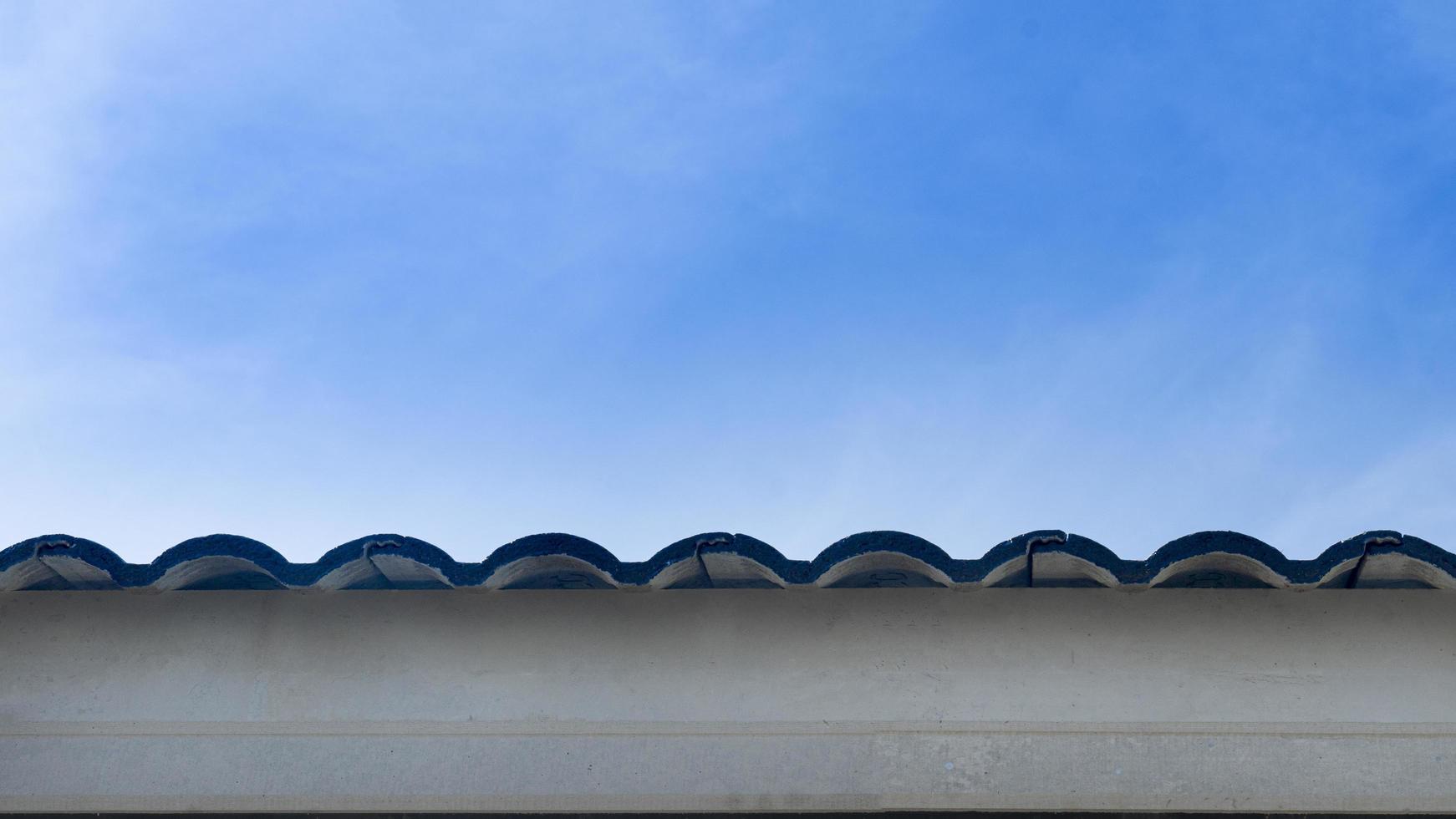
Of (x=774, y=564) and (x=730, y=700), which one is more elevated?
(x=774, y=564)

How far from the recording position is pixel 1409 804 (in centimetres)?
418

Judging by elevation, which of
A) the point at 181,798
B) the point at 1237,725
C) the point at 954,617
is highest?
the point at 954,617

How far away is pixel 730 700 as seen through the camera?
4.48 m

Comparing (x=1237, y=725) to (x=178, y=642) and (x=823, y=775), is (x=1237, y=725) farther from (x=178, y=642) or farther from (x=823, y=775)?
(x=178, y=642)

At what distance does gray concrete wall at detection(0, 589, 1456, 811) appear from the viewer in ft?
14.0

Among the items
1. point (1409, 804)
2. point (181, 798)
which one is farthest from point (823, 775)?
point (181, 798)

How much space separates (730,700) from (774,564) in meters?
0.50

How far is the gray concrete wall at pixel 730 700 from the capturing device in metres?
4.27

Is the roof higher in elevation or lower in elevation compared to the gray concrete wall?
higher

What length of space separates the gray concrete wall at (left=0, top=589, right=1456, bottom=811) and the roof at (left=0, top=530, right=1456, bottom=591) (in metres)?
0.16

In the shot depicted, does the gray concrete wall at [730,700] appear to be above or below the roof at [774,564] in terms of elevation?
below

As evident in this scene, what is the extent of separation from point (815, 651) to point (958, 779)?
25.3 inches

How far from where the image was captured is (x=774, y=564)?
441cm

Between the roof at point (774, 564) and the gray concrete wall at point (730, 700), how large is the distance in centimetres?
16
